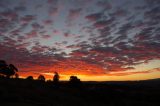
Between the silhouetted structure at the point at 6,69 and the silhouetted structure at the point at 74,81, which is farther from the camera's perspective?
the silhouetted structure at the point at 6,69

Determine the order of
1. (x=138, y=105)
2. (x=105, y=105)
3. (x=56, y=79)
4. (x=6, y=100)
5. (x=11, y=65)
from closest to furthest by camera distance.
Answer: (x=6, y=100), (x=105, y=105), (x=138, y=105), (x=56, y=79), (x=11, y=65)

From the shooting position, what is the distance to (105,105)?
66.9 metres

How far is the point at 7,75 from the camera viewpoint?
134 m

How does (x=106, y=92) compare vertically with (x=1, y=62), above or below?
below

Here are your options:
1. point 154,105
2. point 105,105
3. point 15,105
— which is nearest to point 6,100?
point 15,105

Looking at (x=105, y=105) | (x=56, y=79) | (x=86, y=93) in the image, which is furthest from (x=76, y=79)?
(x=105, y=105)

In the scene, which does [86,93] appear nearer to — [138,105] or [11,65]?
[138,105]

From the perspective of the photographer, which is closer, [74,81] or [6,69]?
[74,81]

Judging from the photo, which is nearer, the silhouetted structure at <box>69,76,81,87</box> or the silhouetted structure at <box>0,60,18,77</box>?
the silhouetted structure at <box>69,76,81,87</box>

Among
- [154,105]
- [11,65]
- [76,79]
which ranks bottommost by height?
[154,105]

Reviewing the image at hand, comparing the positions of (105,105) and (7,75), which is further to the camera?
(7,75)

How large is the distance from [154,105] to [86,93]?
21931mm

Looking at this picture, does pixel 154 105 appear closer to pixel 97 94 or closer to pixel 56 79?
pixel 97 94

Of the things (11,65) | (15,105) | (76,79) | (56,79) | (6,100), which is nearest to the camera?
(15,105)
